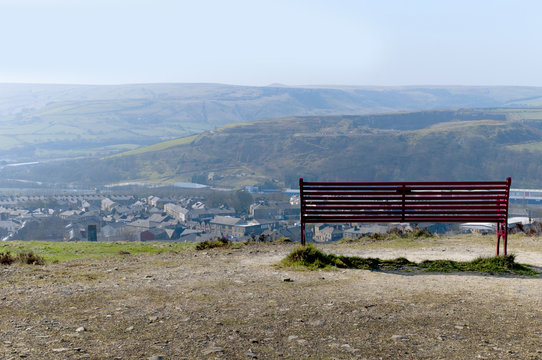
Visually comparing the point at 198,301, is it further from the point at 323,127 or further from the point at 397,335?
the point at 323,127

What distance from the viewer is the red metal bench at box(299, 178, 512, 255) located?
11.1 m

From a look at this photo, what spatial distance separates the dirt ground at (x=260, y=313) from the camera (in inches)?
222

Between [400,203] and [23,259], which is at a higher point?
[400,203]

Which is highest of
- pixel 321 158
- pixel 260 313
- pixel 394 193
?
pixel 394 193

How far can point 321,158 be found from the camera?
13325 cm

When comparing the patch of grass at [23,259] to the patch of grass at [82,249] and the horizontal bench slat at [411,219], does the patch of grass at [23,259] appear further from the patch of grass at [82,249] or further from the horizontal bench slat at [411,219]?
the horizontal bench slat at [411,219]

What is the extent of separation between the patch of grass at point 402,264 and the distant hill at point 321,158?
99454mm

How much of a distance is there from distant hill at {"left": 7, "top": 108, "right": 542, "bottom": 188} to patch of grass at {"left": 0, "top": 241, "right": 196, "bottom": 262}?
314 feet

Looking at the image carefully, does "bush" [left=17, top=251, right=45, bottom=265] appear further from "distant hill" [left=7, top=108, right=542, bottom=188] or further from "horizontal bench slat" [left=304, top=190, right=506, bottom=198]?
"distant hill" [left=7, top=108, right=542, bottom=188]

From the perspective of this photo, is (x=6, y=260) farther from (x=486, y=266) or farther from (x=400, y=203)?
(x=486, y=266)

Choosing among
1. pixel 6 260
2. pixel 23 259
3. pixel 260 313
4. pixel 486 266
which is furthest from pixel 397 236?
pixel 6 260

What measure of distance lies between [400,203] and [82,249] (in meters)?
7.43

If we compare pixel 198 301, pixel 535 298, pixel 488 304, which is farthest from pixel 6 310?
pixel 535 298

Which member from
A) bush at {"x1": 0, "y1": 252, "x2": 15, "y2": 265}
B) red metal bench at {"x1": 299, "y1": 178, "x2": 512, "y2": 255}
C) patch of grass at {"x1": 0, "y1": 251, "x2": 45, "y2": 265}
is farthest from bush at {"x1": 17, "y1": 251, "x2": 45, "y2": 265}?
red metal bench at {"x1": 299, "y1": 178, "x2": 512, "y2": 255}
